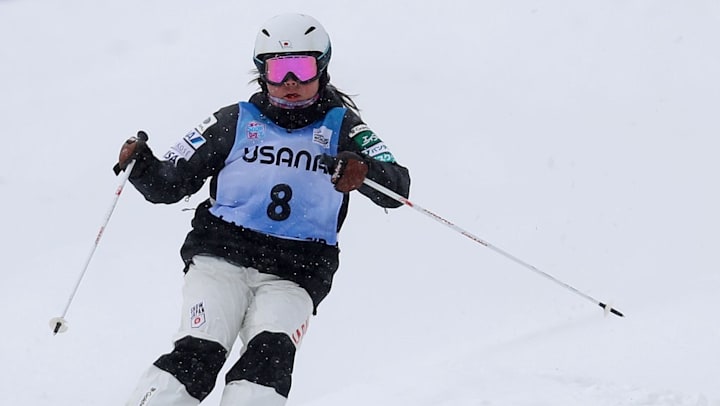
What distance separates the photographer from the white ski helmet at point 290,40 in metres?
4.47

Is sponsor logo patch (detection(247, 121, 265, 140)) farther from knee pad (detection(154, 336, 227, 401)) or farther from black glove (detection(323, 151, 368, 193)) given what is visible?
knee pad (detection(154, 336, 227, 401))

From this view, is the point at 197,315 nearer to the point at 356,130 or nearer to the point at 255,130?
the point at 255,130

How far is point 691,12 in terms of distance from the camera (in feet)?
34.6

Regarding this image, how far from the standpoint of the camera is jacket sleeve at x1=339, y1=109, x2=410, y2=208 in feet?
14.5

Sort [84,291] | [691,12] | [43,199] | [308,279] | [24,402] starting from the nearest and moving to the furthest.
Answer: [308,279], [24,402], [84,291], [43,199], [691,12]

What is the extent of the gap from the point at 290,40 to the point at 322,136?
1.49 ft

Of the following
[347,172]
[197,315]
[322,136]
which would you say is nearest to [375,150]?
[322,136]

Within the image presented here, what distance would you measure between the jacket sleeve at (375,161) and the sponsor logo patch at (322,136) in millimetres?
60

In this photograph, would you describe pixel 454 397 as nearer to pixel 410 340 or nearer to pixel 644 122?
pixel 410 340

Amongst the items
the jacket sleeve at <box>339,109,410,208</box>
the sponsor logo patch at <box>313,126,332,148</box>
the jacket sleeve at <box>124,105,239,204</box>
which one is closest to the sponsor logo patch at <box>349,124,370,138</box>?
the jacket sleeve at <box>339,109,410,208</box>

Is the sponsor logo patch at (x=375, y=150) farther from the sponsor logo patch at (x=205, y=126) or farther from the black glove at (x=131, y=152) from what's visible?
the black glove at (x=131, y=152)

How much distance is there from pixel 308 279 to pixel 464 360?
1.33m

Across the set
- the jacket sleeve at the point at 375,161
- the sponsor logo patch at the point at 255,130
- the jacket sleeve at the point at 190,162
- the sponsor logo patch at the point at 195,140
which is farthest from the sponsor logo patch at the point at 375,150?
the sponsor logo patch at the point at 195,140

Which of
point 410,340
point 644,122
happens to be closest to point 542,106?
point 644,122
